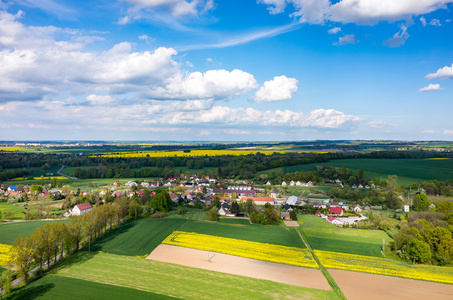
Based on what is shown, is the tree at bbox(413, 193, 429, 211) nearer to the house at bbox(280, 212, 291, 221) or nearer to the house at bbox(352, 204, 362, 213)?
the house at bbox(352, 204, 362, 213)

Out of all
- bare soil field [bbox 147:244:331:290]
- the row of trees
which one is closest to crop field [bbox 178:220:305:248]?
bare soil field [bbox 147:244:331:290]

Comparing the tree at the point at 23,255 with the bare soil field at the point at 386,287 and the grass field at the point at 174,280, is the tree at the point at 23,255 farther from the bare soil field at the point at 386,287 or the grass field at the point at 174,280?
the bare soil field at the point at 386,287

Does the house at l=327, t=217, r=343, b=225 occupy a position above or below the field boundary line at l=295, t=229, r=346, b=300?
below

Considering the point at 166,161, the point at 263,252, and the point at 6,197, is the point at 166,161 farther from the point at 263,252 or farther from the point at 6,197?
the point at 263,252

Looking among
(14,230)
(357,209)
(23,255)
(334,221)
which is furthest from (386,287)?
(14,230)

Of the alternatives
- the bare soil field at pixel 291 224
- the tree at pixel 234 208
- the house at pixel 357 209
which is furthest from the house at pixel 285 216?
the house at pixel 357 209

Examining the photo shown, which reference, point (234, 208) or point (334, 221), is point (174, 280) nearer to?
point (234, 208)

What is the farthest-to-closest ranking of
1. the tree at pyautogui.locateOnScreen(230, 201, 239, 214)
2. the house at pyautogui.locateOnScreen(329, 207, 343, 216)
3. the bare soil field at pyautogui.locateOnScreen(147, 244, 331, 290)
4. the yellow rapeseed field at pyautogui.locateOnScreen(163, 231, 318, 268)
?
the tree at pyautogui.locateOnScreen(230, 201, 239, 214), the house at pyautogui.locateOnScreen(329, 207, 343, 216), the yellow rapeseed field at pyautogui.locateOnScreen(163, 231, 318, 268), the bare soil field at pyautogui.locateOnScreen(147, 244, 331, 290)
